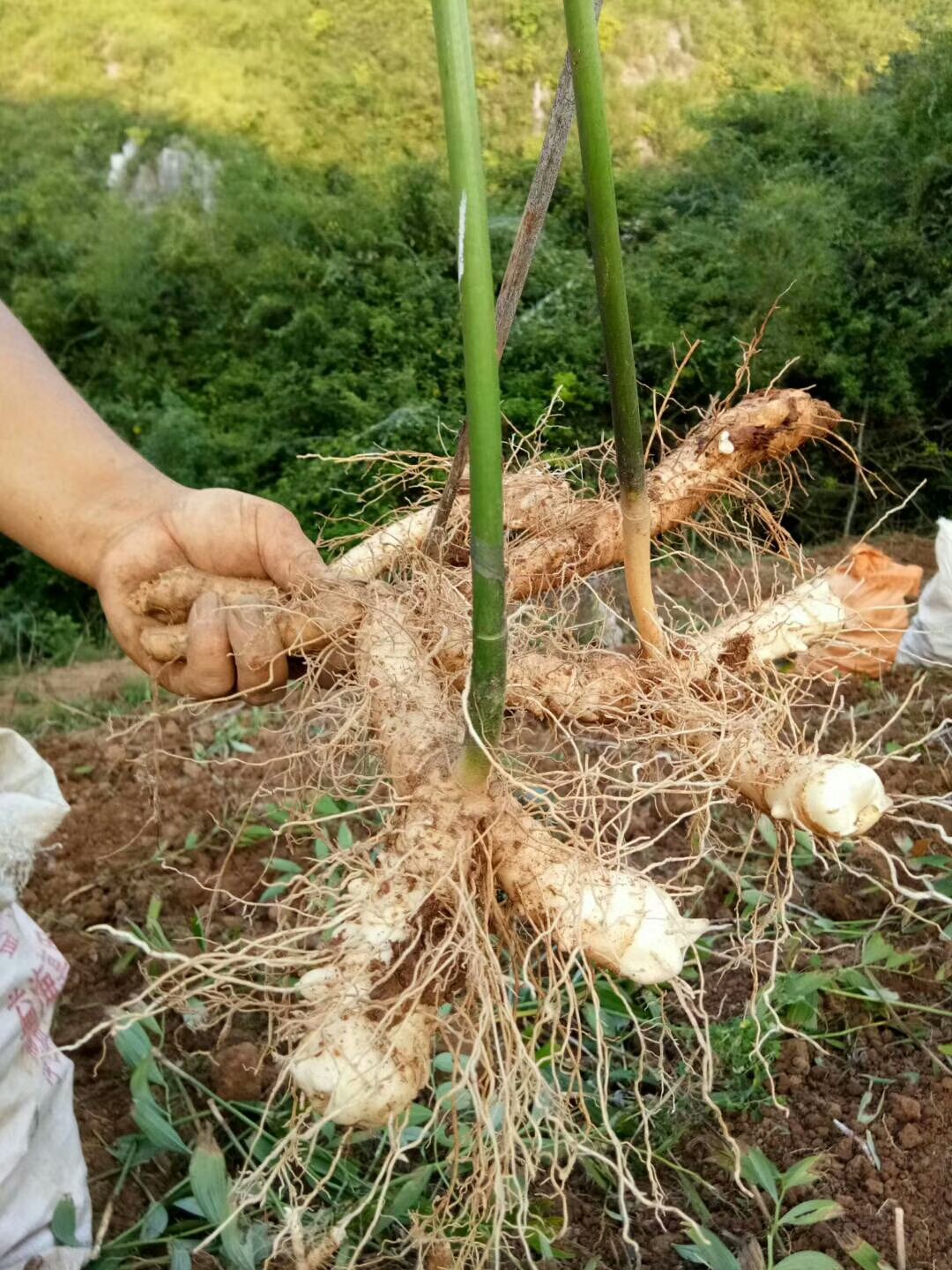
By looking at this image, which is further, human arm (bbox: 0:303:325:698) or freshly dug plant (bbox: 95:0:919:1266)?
human arm (bbox: 0:303:325:698)

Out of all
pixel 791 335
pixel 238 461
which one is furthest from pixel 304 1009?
pixel 238 461

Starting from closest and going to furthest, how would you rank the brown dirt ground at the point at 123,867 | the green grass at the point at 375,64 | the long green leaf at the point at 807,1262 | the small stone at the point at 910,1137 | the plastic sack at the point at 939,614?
1. the long green leaf at the point at 807,1262
2. the small stone at the point at 910,1137
3. the brown dirt ground at the point at 123,867
4. the plastic sack at the point at 939,614
5. the green grass at the point at 375,64

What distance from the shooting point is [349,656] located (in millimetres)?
961

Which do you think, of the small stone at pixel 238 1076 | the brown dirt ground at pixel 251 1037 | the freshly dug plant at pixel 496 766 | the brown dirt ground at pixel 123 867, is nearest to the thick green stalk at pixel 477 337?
the freshly dug plant at pixel 496 766

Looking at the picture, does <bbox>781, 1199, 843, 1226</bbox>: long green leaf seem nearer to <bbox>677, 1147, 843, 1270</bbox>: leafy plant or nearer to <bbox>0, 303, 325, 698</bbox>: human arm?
<bbox>677, 1147, 843, 1270</bbox>: leafy plant

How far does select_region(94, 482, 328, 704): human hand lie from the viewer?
0.94 metres

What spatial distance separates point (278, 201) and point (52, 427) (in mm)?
4605

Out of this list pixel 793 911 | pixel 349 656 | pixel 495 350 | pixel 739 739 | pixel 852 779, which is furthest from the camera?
pixel 793 911

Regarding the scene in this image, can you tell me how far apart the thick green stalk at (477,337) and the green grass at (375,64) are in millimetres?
4593

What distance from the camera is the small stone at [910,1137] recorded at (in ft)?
3.32

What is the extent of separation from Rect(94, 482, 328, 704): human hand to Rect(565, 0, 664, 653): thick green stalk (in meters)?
0.28

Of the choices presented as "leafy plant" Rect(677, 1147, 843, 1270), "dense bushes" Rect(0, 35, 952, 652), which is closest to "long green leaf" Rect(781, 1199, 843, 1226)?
"leafy plant" Rect(677, 1147, 843, 1270)

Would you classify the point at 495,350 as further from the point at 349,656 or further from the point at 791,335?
the point at 791,335

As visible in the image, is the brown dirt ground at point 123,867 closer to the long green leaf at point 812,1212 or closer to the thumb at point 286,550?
the thumb at point 286,550
